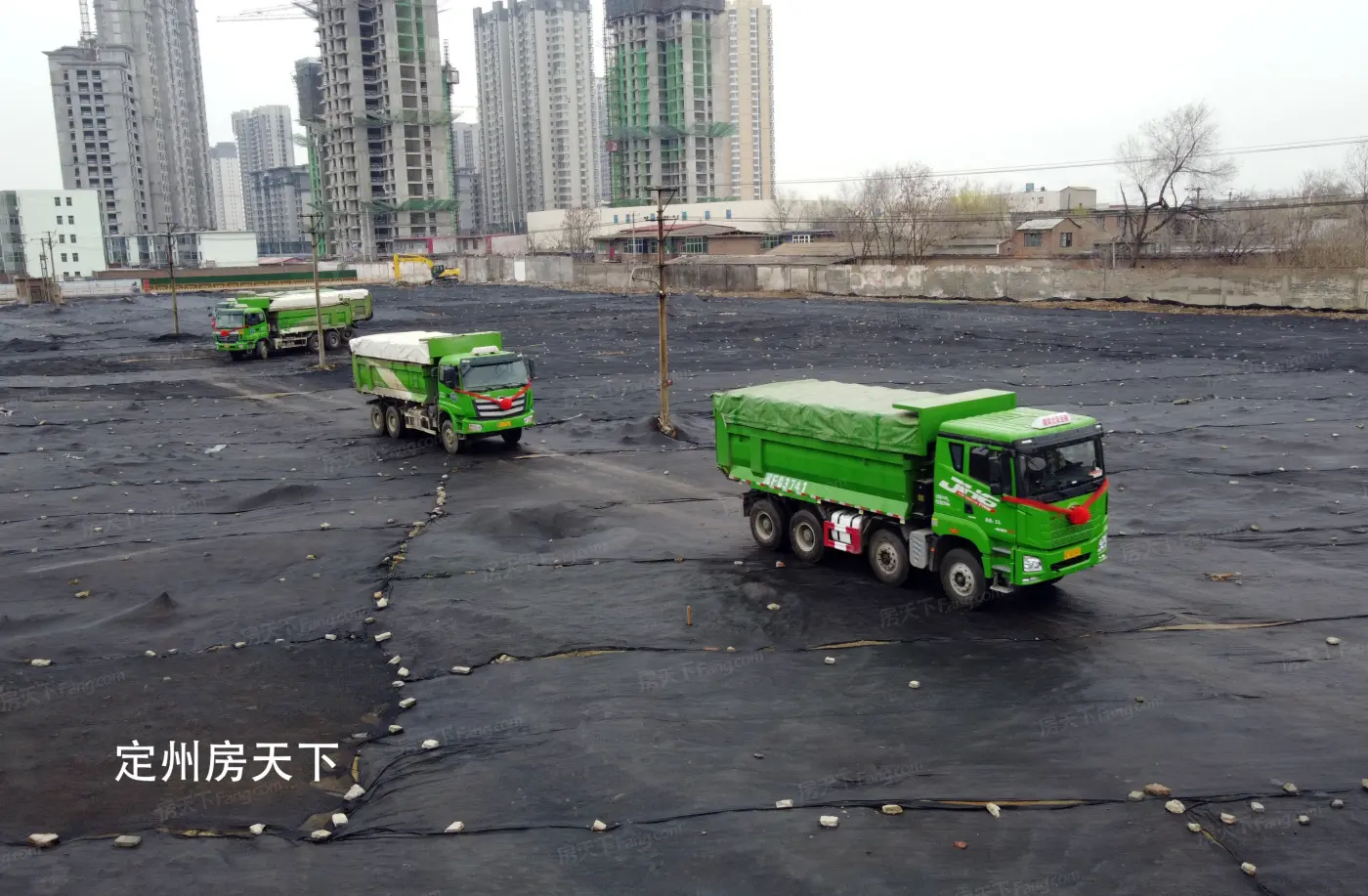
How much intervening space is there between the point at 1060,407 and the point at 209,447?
81.5 ft

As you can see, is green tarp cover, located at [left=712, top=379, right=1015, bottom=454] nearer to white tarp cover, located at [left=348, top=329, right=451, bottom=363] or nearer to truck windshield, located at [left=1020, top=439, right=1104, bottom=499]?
truck windshield, located at [left=1020, top=439, right=1104, bottom=499]

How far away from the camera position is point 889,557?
1703 centimetres

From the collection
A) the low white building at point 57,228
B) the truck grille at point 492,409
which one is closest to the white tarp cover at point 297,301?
the truck grille at point 492,409

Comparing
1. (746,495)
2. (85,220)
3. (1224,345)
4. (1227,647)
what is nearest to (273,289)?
(85,220)

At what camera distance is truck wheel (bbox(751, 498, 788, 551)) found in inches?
744

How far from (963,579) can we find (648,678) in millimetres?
4936

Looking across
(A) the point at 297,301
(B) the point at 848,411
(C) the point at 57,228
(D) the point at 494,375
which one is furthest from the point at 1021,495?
(C) the point at 57,228

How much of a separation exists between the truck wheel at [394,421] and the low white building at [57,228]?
494ft

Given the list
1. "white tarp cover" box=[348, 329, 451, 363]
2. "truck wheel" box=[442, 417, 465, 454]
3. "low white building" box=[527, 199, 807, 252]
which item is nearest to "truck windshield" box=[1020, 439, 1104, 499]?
"truck wheel" box=[442, 417, 465, 454]

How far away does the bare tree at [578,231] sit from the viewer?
155375 mm

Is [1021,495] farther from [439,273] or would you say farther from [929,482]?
[439,273]

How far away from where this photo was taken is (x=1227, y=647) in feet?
47.7

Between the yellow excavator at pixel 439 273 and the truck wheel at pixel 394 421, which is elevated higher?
the yellow excavator at pixel 439 273

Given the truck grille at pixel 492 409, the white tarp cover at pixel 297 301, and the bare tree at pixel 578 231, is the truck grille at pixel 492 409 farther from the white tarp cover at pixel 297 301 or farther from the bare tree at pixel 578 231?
the bare tree at pixel 578 231
